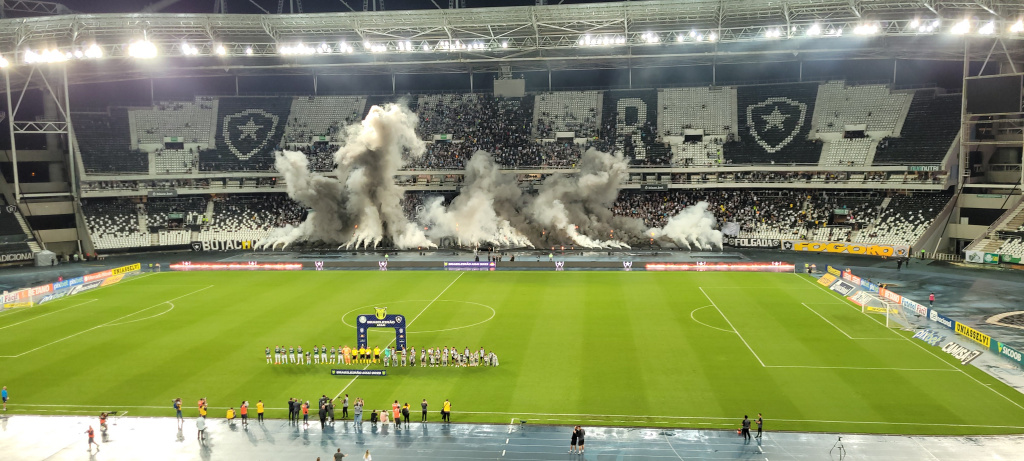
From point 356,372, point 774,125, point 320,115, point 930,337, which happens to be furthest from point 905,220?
point 320,115

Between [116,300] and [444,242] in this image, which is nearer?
[116,300]

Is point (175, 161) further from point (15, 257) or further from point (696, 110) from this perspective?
point (696, 110)

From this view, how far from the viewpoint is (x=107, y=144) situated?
7975 cm

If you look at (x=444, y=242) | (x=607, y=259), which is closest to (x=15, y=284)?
(x=444, y=242)

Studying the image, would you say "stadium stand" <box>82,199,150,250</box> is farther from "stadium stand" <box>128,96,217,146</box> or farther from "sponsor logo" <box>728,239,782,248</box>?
"sponsor logo" <box>728,239,782,248</box>

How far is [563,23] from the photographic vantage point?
6506 cm

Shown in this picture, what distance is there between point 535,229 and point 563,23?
66.7 feet

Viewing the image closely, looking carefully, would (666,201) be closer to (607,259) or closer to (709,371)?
(607,259)

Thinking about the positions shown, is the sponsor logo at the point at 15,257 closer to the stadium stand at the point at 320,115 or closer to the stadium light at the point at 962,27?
the stadium stand at the point at 320,115

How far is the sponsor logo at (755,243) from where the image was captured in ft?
236

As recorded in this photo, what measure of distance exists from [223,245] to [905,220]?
68.5 m

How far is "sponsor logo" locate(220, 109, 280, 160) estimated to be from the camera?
82.5 metres

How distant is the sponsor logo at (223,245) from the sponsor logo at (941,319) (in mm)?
62887

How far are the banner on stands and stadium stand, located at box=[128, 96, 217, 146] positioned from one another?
2565 inches
